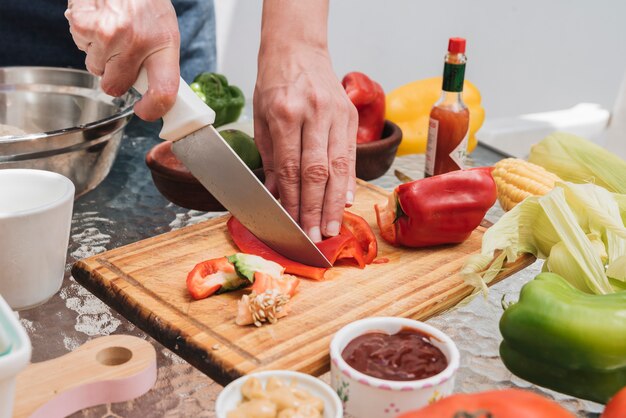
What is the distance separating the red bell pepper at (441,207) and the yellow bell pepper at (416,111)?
0.72 meters

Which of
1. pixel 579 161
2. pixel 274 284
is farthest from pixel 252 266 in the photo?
pixel 579 161

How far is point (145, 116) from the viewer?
1508 mm

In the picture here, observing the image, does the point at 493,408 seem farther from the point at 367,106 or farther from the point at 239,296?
the point at 367,106

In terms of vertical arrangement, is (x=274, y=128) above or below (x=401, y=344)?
above

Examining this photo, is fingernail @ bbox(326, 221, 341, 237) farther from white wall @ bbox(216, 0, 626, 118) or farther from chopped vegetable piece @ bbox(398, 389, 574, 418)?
white wall @ bbox(216, 0, 626, 118)

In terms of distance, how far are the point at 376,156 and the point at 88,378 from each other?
1.15 metres

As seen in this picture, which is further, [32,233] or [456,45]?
[456,45]

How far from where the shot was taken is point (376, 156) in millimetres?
2146

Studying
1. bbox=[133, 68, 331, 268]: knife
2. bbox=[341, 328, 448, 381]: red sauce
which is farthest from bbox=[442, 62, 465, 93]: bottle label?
bbox=[341, 328, 448, 381]: red sauce

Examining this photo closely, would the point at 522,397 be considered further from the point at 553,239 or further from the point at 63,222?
the point at 63,222

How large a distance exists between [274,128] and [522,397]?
0.98m

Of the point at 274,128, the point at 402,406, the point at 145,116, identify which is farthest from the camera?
the point at 274,128

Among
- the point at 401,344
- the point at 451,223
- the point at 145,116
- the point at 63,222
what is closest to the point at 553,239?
the point at 451,223

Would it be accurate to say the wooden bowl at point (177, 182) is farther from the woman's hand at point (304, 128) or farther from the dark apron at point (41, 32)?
the dark apron at point (41, 32)
